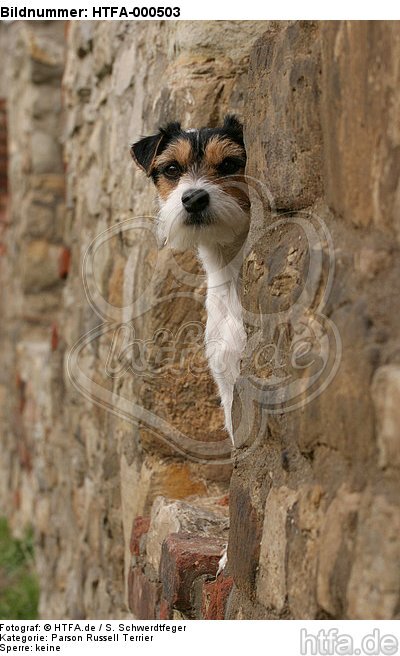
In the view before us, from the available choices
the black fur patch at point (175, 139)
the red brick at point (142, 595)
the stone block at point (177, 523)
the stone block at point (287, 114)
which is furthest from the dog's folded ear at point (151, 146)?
the red brick at point (142, 595)

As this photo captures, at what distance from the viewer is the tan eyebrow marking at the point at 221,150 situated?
2.72 m

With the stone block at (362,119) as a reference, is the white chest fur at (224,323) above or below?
below

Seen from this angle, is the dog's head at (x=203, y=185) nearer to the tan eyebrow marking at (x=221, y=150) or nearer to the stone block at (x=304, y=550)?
the tan eyebrow marking at (x=221, y=150)

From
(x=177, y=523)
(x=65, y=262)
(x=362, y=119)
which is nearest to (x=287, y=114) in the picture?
(x=362, y=119)

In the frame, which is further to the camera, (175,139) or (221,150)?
(175,139)

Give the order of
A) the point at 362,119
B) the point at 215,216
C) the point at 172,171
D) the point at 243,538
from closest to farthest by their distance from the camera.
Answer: the point at 362,119 < the point at 243,538 < the point at 215,216 < the point at 172,171

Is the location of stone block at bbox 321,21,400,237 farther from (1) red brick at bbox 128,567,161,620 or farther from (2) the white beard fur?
(1) red brick at bbox 128,567,161,620

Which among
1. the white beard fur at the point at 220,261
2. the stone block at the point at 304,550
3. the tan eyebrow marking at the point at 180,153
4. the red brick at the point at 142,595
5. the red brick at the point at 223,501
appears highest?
the tan eyebrow marking at the point at 180,153

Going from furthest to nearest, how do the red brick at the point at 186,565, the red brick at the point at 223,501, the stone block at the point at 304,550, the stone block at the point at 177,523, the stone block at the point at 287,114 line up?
the red brick at the point at 223,501, the stone block at the point at 177,523, the red brick at the point at 186,565, the stone block at the point at 287,114, the stone block at the point at 304,550

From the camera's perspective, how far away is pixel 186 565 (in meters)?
2.53

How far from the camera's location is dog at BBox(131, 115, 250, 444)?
2.70 m

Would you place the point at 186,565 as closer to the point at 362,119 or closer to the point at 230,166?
the point at 230,166

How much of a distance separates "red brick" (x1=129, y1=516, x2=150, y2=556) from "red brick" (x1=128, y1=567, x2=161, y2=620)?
0.23 feet

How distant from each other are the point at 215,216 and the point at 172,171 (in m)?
0.32
